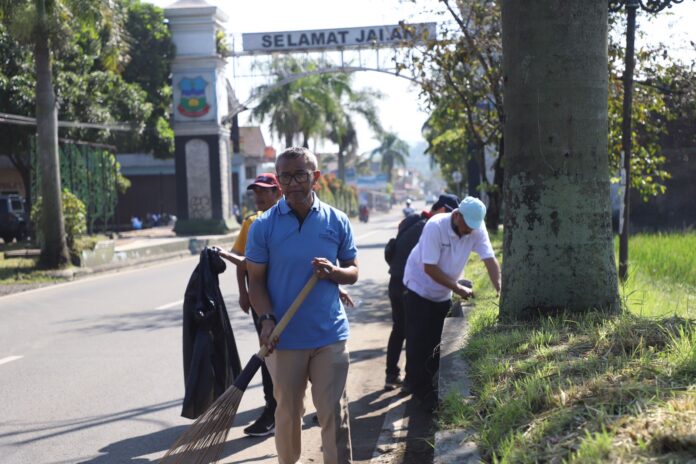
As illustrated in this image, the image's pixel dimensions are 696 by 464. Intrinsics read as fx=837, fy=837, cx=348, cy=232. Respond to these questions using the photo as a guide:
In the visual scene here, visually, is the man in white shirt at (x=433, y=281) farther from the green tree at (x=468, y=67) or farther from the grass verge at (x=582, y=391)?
the green tree at (x=468, y=67)

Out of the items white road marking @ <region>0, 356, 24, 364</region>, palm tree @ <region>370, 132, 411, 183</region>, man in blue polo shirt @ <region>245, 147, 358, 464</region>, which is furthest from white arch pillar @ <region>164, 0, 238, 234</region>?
palm tree @ <region>370, 132, 411, 183</region>

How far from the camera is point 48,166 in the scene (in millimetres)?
18594

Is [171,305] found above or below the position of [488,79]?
below

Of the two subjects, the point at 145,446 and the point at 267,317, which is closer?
the point at 267,317

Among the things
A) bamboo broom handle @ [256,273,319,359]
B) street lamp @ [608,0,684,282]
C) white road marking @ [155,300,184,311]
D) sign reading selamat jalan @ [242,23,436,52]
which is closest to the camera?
bamboo broom handle @ [256,273,319,359]

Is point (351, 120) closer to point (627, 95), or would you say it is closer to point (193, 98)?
point (193, 98)

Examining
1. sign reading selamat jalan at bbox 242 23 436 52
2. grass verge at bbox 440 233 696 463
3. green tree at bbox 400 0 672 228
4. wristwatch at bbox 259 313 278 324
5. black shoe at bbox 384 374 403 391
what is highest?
sign reading selamat jalan at bbox 242 23 436 52

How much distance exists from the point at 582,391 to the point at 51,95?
17.3 meters

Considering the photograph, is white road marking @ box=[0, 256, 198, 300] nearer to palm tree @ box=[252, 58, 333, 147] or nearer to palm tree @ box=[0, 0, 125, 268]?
palm tree @ box=[0, 0, 125, 268]

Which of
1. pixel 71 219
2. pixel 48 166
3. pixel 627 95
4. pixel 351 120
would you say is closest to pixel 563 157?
pixel 627 95

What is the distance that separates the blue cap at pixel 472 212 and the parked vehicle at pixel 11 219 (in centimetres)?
2903

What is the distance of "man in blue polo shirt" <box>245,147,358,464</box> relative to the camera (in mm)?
4305

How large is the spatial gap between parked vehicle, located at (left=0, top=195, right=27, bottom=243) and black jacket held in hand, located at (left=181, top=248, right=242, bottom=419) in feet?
94.0

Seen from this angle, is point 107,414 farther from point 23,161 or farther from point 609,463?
point 23,161
